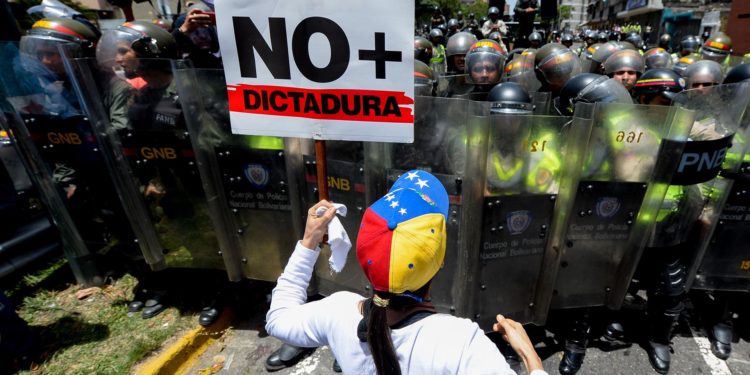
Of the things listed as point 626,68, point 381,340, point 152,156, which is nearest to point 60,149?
point 152,156

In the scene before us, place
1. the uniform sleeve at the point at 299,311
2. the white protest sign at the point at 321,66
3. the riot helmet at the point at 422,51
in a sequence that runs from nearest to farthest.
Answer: the uniform sleeve at the point at 299,311, the white protest sign at the point at 321,66, the riot helmet at the point at 422,51

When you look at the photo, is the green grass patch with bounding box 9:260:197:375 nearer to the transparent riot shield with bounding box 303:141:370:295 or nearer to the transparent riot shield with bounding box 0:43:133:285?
the transparent riot shield with bounding box 0:43:133:285

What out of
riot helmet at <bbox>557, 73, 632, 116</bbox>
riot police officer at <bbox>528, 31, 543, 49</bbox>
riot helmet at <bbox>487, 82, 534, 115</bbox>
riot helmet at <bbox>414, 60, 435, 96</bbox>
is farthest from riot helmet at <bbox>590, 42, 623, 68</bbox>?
riot police officer at <bbox>528, 31, 543, 49</bbox>

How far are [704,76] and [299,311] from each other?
5.56m

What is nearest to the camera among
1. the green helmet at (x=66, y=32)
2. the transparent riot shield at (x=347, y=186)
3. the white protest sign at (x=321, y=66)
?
the white protest sign at (x=321, y=66)

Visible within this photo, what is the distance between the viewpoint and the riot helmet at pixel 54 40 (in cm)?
310

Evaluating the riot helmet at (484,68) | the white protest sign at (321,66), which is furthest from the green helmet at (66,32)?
the riot helmet at (484,68)

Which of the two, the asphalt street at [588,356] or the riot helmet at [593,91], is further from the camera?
the asphalt street at [588,356]

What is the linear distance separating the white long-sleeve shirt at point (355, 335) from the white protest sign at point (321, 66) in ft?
2.86

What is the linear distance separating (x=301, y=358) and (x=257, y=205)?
4.50 ft

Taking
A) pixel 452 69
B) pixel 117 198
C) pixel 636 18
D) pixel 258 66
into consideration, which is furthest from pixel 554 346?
pixel 636 18

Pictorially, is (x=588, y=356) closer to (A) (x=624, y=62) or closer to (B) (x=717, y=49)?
(A) (x=624, y=62)

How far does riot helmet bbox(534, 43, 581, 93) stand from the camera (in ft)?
16.1

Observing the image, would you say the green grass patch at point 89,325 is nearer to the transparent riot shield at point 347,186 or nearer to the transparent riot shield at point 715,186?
the transparent riot shield at point 347,186
